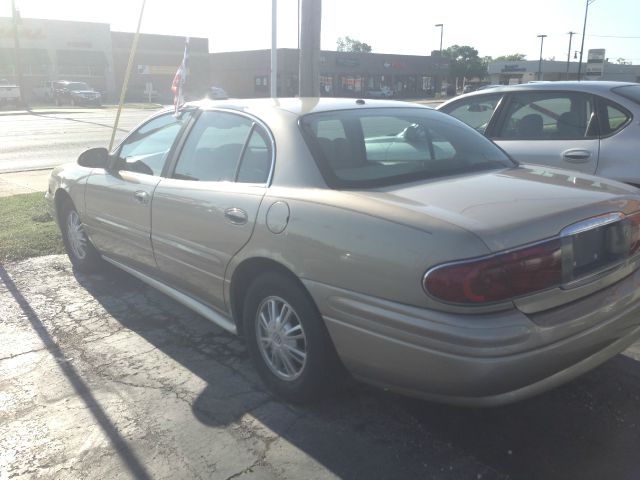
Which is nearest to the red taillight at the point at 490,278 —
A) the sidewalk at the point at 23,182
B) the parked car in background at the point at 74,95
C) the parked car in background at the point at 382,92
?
the sidewalk at the point at 23,182

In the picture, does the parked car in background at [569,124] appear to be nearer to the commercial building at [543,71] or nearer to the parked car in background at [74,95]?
the parked car in background at [74,95]

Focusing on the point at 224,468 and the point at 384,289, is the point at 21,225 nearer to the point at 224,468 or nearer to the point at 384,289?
the point at 224,468

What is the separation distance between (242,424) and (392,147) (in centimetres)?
190

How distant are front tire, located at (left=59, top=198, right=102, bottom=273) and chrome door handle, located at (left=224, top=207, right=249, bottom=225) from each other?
2.41 m

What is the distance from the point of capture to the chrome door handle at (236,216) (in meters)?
3.22

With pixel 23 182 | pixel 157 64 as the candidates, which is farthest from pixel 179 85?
pixel 157 64

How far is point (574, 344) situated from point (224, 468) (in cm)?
165

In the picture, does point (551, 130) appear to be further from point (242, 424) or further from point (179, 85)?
point (242, 424)

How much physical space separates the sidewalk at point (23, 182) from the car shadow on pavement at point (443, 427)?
731 centimetres

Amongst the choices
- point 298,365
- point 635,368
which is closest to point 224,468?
point 298,365

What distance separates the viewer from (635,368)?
360cm

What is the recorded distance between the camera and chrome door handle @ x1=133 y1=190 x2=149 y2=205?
408 cm

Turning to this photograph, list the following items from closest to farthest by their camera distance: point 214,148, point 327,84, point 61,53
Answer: point 214,148
point 61,53
point 327,84

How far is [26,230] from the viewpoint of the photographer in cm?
697
